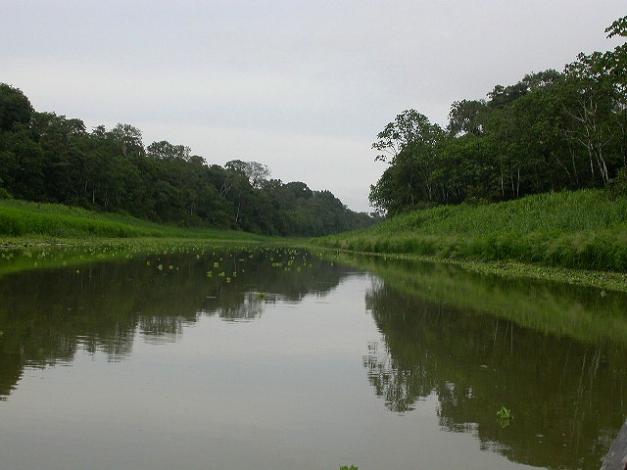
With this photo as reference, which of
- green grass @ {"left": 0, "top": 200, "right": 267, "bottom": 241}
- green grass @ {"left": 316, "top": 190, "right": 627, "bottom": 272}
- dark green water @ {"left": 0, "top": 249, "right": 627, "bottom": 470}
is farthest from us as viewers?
green grass @ {"left": 0, "top": 200, "right": 267, "bottom": 241}

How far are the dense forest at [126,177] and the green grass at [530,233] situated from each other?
31.4 metres

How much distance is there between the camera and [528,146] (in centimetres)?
4238

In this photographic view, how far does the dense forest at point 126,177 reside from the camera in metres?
64.1

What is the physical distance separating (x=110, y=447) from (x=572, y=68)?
36850mm

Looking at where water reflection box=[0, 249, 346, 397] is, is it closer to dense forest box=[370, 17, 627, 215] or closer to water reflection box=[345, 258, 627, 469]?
water reflection box=[345, 258, 627, 469]

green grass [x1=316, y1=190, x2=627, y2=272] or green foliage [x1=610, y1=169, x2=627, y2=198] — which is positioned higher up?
green foliage [x1=610, y1=169, x2=627, y2=198]

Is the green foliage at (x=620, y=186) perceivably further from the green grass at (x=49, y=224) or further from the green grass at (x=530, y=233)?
the green grass at (x=49, y=224)

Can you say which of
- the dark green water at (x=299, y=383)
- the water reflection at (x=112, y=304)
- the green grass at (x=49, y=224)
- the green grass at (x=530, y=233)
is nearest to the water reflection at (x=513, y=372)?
the dark green water at (x=299, y=383)

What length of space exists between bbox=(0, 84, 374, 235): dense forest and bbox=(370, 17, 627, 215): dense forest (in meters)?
32.1

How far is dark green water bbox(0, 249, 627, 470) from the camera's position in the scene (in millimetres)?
4359

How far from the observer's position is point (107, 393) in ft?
17.9

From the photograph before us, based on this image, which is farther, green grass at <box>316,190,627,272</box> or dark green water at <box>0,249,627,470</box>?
green grass at <box>316,190,627,272</box>

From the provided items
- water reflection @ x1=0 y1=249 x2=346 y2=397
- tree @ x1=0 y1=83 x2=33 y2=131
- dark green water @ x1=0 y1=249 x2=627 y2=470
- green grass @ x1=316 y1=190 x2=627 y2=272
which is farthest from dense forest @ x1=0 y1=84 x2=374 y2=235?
dark green water @ x1=0 y1=249 x2=627 y2=470

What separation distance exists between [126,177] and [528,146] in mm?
51872
